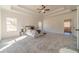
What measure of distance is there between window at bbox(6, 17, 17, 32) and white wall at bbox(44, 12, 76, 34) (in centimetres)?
558

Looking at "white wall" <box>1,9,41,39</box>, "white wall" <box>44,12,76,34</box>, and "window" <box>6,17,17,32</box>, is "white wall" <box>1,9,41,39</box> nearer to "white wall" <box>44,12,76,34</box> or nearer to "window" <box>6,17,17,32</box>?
"window" <box>6,17,17,32</box>

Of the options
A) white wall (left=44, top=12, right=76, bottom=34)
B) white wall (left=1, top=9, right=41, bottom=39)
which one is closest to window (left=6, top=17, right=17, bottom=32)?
white wall (left=1, top=9, right=41, bottom=39)

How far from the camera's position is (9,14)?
723 cm

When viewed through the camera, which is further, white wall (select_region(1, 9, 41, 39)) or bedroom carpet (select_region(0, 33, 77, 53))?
white wall (select_region(1, 9, 41, 39))

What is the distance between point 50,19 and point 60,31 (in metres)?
2.77

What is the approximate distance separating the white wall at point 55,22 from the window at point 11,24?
5584 mm

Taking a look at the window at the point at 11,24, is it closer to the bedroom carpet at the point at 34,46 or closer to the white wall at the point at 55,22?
the bedroom carpet at the point at 34,46

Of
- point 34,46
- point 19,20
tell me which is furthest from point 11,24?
point 34,46

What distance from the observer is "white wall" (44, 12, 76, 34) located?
9305mm

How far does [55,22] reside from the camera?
10.6m

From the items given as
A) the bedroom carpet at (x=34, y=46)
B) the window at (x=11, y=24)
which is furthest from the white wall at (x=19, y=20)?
the bedroom carpet at (x=34, y=46)

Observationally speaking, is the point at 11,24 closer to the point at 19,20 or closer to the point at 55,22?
the point at 19,20
